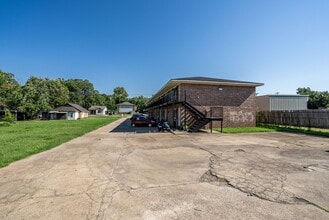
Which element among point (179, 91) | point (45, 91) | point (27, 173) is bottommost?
point (27, 173)

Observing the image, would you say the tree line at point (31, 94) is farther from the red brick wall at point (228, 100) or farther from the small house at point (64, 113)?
the red brick wall at point (228, 100)

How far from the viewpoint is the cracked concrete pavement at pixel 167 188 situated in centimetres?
325

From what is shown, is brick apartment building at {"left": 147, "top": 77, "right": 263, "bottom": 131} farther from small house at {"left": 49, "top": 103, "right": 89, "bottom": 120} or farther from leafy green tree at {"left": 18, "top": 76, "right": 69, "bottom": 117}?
leafy green tree at {"left": 18, "top": 76, "right": 69, "bottom": 117}

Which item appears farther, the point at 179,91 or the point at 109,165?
the point at 179,91

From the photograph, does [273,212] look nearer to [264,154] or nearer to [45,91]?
[264,154]

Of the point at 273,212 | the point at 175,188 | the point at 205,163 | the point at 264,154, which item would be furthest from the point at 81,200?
the point at 264,154

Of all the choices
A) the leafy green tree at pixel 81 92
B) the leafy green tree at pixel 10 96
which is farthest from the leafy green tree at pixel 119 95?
the leafy green tree at pixel 10 96

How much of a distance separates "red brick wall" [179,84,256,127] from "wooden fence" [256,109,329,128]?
303cm

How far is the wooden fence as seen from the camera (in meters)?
16.7

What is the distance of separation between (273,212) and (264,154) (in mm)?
5034

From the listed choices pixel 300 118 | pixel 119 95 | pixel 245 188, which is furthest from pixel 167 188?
pixel 119 95

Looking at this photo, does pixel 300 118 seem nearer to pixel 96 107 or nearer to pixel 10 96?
pixel 10 96

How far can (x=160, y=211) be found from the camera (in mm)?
3264

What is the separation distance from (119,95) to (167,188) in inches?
3999
